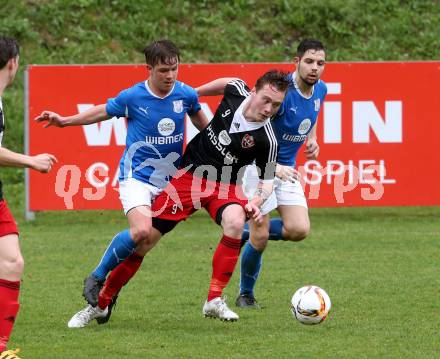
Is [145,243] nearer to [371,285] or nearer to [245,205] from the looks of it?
[245,205]

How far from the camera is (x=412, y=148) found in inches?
555

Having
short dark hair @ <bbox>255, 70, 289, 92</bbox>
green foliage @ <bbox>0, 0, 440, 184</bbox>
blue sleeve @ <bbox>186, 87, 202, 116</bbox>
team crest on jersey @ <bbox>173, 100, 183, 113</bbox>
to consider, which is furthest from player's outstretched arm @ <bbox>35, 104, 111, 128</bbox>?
green foliage @ <bbox>0, 0, 440, 184</bbox>

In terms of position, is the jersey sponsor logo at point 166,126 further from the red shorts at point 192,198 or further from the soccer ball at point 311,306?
the soccer ball at point 311,306

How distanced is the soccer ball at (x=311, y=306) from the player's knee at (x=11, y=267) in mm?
2005

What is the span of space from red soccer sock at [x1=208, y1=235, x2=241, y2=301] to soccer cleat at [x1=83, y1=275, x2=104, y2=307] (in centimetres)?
81

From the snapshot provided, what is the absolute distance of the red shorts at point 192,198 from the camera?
308 inches

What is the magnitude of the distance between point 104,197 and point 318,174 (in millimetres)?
2755

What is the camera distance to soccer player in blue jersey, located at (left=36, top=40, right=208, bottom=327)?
7703 millimetres

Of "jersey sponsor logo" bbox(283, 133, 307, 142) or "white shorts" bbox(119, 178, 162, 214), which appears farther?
"jersey sponsor logo" bbox(283, 133, 307, 142)

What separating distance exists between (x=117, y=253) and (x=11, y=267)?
1440 mm

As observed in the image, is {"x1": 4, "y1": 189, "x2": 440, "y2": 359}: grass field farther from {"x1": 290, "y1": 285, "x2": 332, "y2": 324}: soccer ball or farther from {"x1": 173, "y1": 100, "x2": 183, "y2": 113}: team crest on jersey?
{"x1": 173, "y1": 100, "x2": 183, "y2": 113}: team crest on jersey

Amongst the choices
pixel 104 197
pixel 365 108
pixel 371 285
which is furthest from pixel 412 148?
pixel 371 285

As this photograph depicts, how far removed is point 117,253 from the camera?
25.4 ft

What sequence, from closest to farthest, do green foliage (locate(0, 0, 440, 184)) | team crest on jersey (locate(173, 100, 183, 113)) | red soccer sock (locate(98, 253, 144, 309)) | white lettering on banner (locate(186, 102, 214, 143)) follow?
red soccer sock (locate(98, 253, 144, 309)) < team crest on jersey (locate(173, 100, 183, 113)) < white lettering on banner (locate(186, 102, 214, 143)) < green foliage (locate(0, 0, 440, 184))
